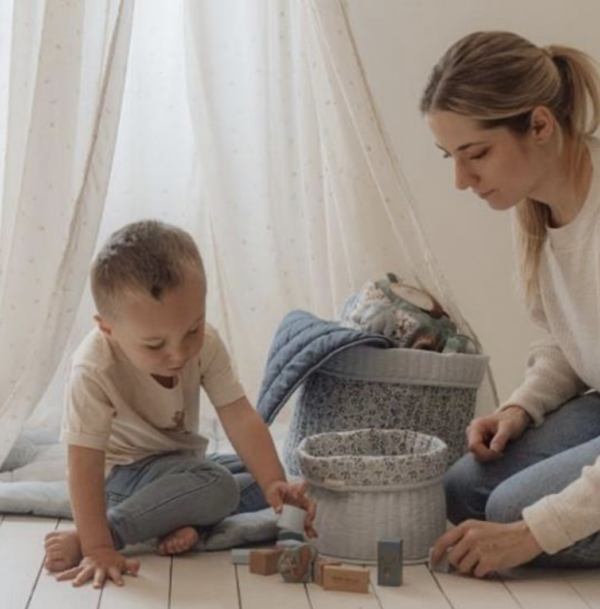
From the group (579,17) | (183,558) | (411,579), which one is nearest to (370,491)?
(411,579)

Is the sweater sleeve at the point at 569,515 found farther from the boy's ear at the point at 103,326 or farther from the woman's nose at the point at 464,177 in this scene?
the boy's ear at the point at 103,326

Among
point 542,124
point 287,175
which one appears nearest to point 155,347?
point 542,124

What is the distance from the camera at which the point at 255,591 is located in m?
1.86

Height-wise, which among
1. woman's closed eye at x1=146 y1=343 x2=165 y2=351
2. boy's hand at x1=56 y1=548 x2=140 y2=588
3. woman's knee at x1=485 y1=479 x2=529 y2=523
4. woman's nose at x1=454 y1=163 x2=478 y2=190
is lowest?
boy's hand at x1=56 y1=548 x2=140 y2=588

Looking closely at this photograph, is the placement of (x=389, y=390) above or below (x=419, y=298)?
below

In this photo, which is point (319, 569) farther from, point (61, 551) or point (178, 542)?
point (61, 551)

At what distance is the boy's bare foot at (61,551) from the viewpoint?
75.5 inches

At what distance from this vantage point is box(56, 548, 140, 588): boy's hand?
1.87m

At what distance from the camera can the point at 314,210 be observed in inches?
110

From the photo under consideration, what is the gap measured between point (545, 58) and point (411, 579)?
800 mm

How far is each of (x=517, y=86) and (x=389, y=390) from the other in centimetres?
68

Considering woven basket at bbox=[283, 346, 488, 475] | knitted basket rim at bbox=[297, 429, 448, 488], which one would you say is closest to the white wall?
woven basket at bbox=[283, 346, 488, 475]

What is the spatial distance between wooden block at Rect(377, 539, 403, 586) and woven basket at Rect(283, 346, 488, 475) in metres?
0.48

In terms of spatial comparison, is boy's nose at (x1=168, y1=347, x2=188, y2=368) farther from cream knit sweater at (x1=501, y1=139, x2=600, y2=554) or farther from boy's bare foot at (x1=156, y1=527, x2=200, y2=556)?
cream knit sweater at (x1=501, y1=139, x2=600, y2=554)
